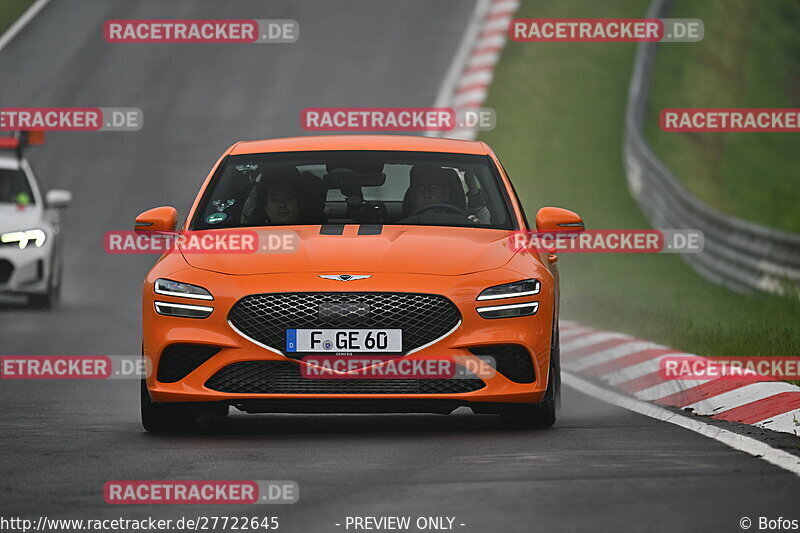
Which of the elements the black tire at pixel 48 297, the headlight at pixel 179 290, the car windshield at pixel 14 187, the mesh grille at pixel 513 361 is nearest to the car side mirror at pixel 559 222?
the mesh grille at pixel 513 361

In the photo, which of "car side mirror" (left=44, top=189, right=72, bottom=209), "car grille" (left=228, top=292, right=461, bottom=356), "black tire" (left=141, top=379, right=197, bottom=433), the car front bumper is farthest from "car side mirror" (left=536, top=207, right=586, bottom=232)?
"car side mirror" (left=44, top=189, right=72, bottom=209)

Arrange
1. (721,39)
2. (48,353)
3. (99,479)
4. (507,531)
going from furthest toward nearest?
(721,39)
(48,353)
(99,479)
(507,531)

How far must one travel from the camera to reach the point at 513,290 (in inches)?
388

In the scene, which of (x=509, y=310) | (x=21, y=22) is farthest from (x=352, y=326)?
(x=21, y=22)

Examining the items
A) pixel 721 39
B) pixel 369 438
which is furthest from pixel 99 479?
pixel 721 39

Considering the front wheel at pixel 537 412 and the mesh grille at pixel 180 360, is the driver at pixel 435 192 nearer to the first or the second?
the front wheel at pixel 537 412

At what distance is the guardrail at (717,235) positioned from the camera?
20.0 meters

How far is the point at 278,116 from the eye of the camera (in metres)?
33.0

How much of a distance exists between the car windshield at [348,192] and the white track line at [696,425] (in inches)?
56.8

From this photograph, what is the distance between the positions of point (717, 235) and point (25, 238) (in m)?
8.00

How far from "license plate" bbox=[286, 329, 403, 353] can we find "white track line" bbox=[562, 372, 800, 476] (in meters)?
1.71

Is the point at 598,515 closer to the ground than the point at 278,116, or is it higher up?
closer to the ground

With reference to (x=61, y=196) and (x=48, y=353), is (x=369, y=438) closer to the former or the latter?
(x=48, y=353)

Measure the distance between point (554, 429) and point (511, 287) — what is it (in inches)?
33.4
